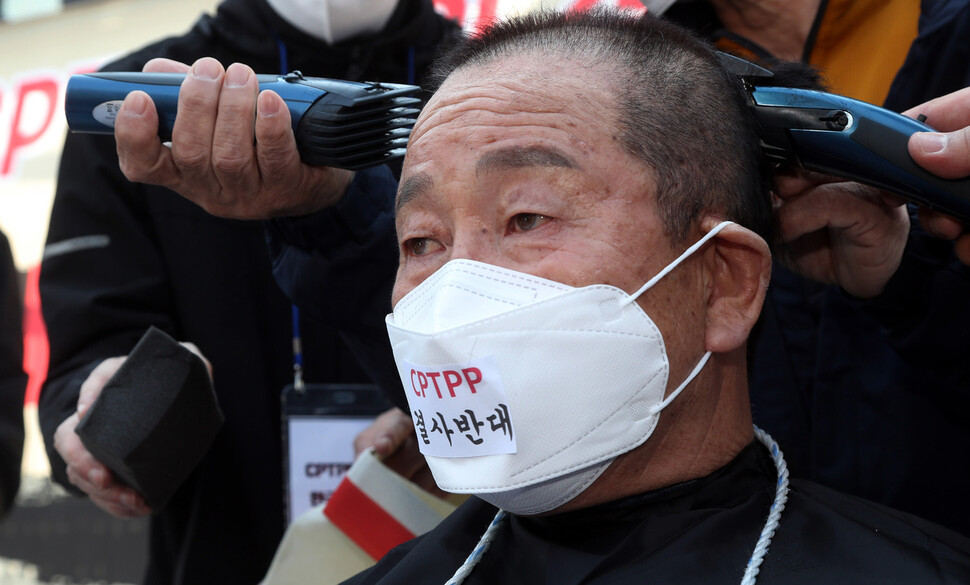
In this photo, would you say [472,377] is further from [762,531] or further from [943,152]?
[943,152]

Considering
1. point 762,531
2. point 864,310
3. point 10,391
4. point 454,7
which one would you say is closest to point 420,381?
point 762,531

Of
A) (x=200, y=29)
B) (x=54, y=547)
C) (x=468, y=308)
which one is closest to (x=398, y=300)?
(x=468, y=308)

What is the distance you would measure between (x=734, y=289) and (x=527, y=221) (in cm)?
31

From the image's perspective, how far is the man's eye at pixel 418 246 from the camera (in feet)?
4.67

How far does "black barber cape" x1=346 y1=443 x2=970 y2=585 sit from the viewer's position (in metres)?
1.30

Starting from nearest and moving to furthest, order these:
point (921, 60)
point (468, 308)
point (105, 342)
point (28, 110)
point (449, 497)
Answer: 1. point (468, 308)
2. point (921, 60)
3. point (449, 497)
4. point (105, 342)
5. point (28, 110)

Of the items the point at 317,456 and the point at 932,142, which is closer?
the point at 932,142

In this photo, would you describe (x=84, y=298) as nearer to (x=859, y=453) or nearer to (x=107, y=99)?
(x=107, y=99)

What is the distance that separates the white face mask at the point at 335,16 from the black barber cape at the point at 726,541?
1.29 meters

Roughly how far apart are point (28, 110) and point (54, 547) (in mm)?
2094

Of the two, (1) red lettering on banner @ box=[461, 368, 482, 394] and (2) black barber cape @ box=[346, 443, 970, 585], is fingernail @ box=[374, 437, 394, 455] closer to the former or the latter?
(2) black barber cape @ box=[346, 443, 970, 585]

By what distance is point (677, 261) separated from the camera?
132cm

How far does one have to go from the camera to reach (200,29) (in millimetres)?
2457

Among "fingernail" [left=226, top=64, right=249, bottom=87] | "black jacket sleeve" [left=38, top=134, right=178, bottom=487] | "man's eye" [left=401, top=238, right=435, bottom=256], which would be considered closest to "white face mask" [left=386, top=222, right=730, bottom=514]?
"man's eye" [left=401, top=238, right=435, bottom=256]
